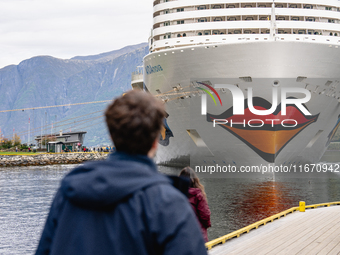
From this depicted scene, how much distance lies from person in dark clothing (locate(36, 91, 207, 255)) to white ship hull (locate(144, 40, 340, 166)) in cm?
1952

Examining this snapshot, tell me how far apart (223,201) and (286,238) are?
889cm

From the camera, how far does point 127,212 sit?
1.58 metres

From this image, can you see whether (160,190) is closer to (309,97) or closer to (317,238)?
(317,238)

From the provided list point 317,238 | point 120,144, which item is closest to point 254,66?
point 317,238

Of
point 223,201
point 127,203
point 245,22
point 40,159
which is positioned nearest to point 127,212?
point 127,203

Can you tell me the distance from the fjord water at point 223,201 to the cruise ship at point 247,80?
1619mm

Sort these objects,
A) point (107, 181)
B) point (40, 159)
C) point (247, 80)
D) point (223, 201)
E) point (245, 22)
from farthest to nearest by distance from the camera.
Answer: point (40, 159)
point (245, 22)
point (247, 80)
point (223, 201)
point (107, 181)

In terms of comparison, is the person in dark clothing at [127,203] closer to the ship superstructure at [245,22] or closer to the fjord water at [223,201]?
the fjord water at [223,201]

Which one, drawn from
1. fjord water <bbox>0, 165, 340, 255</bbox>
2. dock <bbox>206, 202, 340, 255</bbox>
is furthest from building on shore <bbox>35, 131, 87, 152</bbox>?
dock <bbox>206, 202, 340, 255</bbox>

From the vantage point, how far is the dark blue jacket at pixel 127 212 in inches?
61.2

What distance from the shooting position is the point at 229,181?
22891 mm

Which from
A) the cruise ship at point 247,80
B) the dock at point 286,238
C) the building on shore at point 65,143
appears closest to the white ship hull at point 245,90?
the cruise ship at point 247,80

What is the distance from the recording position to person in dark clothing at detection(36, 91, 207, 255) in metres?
1.56

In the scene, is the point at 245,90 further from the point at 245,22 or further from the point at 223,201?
the point at 223,201
